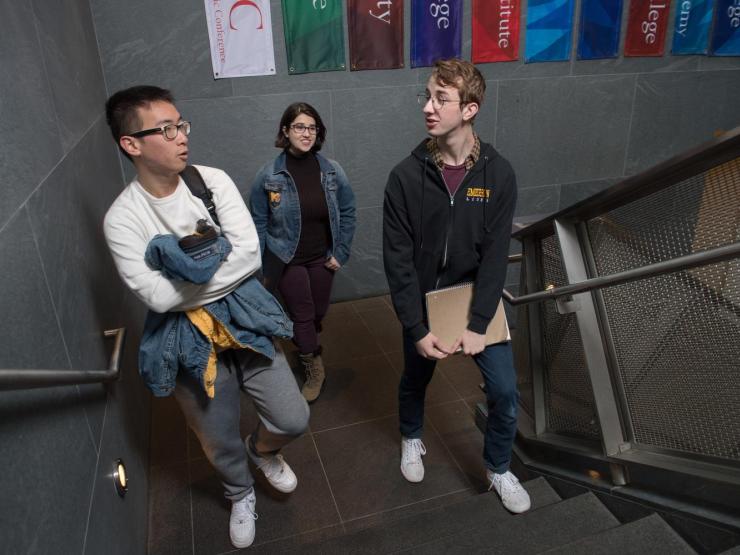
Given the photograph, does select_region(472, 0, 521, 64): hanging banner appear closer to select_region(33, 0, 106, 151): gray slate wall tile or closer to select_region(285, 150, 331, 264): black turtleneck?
select_region(285, 150, 331, 264): black turtleneck

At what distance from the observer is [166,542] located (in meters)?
2.13

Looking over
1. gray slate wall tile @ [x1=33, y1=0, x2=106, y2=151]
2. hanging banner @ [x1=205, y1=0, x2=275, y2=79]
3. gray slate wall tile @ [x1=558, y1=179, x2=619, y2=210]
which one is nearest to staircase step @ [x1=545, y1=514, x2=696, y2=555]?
gray slate wall tile @ [x1=33, y1=0, x2=106, y2=151]

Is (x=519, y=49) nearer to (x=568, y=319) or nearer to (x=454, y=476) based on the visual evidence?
(x=568, y=319)

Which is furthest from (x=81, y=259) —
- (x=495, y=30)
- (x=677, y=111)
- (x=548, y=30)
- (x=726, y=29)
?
(x=726, y=29)

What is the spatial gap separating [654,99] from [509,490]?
376 centimetres

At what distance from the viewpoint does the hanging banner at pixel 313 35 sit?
3.44m

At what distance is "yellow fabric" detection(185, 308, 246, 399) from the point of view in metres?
1.70

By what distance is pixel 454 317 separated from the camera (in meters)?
2.02

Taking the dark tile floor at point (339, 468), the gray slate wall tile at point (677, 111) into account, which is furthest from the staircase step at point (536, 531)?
the gray slate wall tile at point (677, 111)

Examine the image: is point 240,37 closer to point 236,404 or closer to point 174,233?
point 174,233

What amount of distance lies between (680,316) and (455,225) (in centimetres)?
76

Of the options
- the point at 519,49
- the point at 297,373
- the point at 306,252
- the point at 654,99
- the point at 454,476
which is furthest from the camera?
the point at 654,99

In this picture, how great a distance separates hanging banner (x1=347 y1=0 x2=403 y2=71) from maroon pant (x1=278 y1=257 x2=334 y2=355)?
5.26 feet

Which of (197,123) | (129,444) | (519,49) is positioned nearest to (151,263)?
(129,444)
